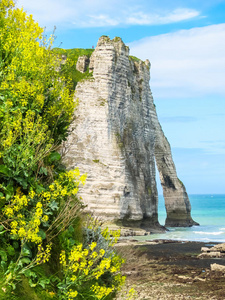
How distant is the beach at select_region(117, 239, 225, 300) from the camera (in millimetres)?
19219

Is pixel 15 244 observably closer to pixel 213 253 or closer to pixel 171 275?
pixel 171 275

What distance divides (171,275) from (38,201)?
17.2 metres

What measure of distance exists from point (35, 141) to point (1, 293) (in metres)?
3.01

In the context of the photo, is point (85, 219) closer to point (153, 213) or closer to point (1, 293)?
point (1, 293)

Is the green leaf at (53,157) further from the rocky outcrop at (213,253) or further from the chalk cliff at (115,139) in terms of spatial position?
the chalk cliff at (115,139)

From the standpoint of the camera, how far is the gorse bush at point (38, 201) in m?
7.54

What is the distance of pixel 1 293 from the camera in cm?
671

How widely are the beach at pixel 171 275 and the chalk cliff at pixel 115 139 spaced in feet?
38.4

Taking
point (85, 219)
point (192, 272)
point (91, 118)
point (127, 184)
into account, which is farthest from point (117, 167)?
point (85, 219)

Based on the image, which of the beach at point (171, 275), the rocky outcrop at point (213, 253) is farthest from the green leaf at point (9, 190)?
the rocky outcrop at point (213, 253)

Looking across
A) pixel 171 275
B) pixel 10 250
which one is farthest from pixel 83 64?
pixel 10 250

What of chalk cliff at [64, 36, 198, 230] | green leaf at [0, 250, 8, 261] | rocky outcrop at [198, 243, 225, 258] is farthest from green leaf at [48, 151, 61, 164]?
chalk cliff at [64, 36, 198, 230]

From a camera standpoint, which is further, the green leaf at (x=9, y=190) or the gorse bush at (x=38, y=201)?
the green leaf at (x=9, y=190)

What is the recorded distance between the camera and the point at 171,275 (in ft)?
78.1
